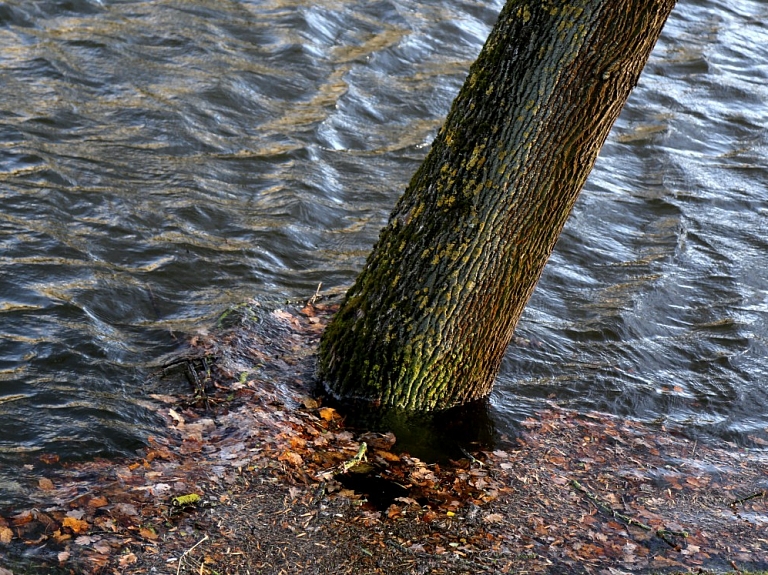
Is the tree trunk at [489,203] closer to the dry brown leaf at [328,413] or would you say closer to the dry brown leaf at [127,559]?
the dry brown leaf at [328,413]

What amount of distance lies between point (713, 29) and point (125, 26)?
28.7ft

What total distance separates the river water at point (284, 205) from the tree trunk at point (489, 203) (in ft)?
2.99

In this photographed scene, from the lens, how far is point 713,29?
13.7 m

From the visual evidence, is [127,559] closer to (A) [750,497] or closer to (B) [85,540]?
(B) [85,540]

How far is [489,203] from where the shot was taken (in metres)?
4.86

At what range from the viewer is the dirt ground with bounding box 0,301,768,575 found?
167 inches

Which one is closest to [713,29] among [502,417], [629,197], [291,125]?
[629,197]

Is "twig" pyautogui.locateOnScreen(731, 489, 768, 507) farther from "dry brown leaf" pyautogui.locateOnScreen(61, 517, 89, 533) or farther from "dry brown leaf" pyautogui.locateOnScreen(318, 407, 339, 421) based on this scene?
"dry brown leaf" pyautogui.locateOnScreen(61, 517, 89, 533)

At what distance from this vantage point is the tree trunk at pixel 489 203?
15.1 ft

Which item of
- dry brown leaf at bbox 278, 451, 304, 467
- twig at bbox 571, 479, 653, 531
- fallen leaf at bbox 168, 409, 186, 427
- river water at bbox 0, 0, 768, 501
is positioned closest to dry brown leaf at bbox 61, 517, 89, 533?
river water at bbox 0, 0, 768, 501

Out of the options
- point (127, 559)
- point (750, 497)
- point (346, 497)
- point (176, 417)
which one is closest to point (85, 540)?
point (127, 559)

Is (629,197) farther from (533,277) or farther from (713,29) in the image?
(713,29)

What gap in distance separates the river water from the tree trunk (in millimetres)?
911

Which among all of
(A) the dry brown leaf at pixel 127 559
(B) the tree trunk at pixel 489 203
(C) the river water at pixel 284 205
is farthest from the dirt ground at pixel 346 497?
(B) the tree trunk at pixel 489 203
